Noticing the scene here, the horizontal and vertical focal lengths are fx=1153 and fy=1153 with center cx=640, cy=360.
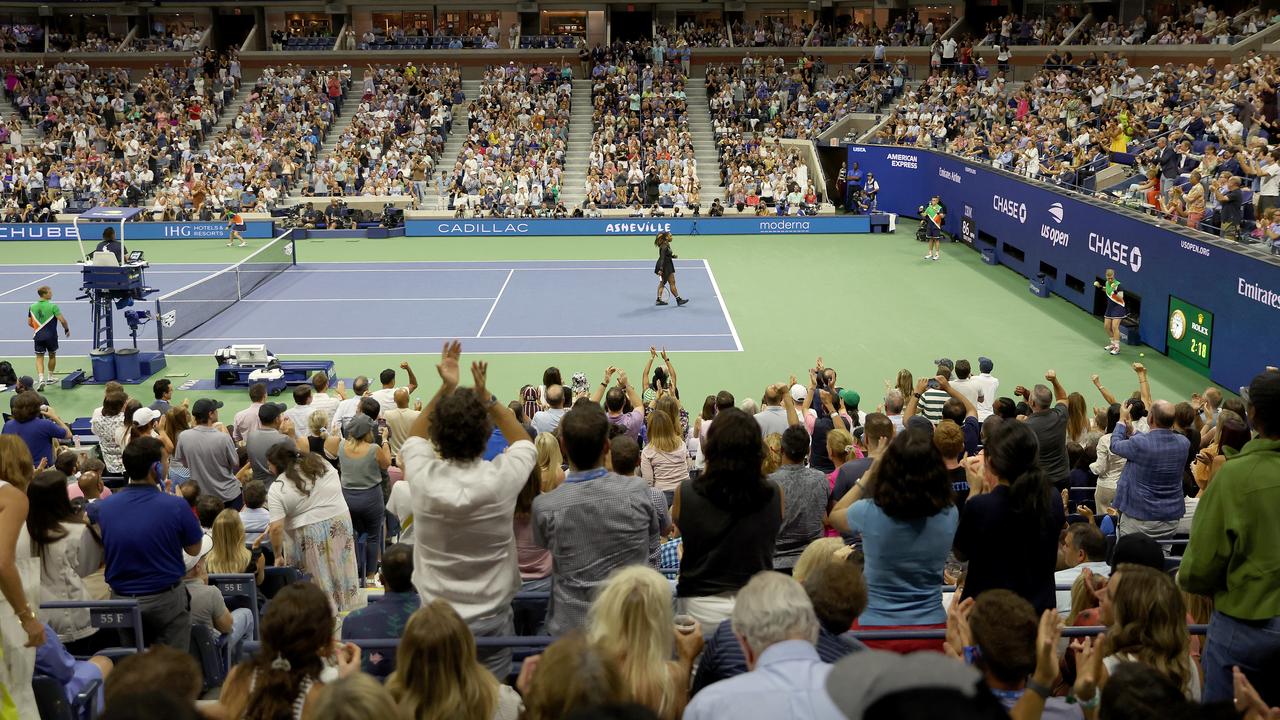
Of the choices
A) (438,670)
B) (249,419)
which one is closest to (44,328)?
(249,419)

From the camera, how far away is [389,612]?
603cm

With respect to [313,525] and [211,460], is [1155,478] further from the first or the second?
[211,460]

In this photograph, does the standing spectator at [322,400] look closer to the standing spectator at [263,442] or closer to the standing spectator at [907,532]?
the standing spectator at [263,442]

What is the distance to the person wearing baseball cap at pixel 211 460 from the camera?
A: 1085 cm

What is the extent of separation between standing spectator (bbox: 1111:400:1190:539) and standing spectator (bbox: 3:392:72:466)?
1008 centimetres

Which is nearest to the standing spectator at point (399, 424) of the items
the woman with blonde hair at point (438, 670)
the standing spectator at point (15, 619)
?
the standing spectator at point (15, 619)

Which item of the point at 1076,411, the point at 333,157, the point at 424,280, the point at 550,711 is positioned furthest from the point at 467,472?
the point at 333,157

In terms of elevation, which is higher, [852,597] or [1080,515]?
[852,597]

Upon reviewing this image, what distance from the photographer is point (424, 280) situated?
2897 cm

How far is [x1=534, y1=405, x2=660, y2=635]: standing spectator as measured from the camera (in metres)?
5.76

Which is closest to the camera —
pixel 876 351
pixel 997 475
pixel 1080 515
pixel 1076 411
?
pixel 997 475

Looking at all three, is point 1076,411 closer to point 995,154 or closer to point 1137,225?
point 1137,225

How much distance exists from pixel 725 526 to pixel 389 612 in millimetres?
1820

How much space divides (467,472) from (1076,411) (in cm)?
852
